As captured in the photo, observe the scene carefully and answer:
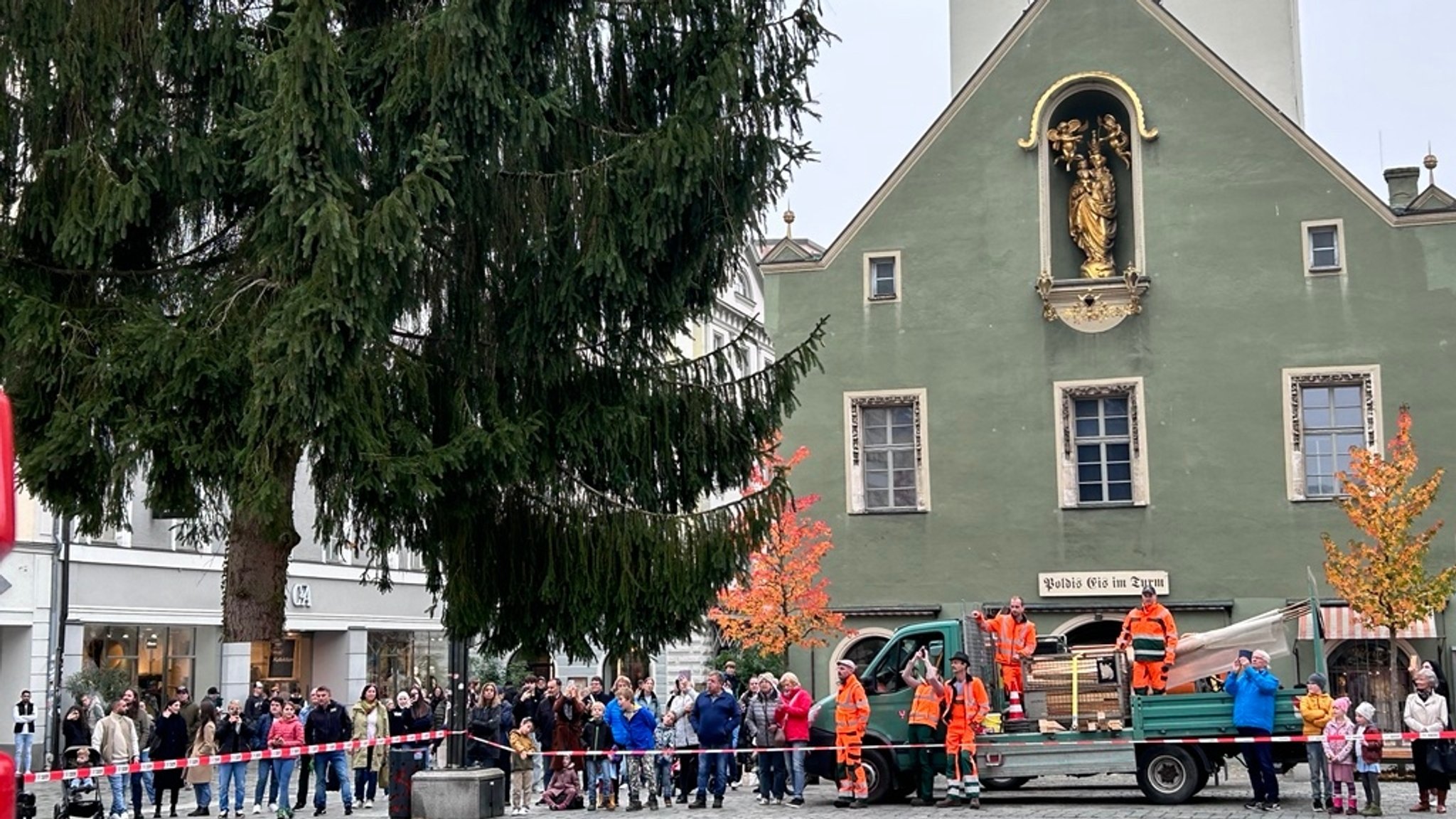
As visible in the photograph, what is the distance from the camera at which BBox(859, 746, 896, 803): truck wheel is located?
22.5m

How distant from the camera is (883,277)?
35.9m

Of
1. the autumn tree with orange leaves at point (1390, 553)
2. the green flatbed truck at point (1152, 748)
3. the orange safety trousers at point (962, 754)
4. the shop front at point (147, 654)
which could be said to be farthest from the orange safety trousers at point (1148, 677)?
the shop front at point (147, 654)

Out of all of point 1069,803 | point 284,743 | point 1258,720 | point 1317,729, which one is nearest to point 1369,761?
point 1317,729

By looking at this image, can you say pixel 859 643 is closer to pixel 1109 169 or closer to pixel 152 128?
pixel 1109 169

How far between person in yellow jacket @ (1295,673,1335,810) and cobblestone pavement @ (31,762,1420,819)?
0.80 feet

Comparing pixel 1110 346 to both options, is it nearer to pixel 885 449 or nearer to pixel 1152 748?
pixel 885 449

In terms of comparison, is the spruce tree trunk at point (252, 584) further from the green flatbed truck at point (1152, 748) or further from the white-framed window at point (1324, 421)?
the white-framed window at point (1324, 421)

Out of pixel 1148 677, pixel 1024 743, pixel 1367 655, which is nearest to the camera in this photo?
pixel 1024 743

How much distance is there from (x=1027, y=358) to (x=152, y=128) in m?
21.8

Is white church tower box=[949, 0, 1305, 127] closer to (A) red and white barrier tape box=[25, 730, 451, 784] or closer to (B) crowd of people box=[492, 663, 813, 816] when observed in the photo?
(B) crowd of people box=[492, 663, 813, 816]

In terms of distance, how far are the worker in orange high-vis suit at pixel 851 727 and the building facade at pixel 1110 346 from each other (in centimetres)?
1236

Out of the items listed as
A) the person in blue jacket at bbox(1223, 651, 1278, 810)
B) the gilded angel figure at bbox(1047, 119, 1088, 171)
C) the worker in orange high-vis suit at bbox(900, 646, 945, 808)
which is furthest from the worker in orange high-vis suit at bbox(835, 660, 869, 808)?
the gilded angel figure at bbox(1047, 119, 1088, 171)

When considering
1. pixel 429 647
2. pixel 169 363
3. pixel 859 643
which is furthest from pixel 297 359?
pixel 429 647

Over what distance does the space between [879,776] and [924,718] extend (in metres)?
1.24
